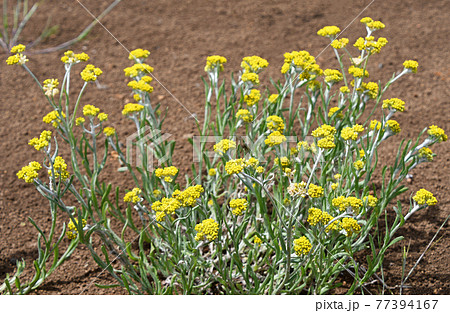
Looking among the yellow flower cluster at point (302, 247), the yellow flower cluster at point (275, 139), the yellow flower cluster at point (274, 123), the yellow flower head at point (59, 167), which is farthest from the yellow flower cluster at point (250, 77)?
the yellow flower head at point (59, 167)

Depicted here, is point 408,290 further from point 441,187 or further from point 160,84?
point 160,84

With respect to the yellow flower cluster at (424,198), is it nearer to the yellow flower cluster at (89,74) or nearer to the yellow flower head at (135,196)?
the yellow flower head at (135,196)

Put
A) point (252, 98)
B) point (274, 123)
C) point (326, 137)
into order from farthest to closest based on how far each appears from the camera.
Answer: point (252, 98), point (274, 123), point (326, 137)

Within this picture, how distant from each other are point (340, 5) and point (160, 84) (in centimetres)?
242

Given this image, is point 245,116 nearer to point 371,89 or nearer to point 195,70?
point 371,89

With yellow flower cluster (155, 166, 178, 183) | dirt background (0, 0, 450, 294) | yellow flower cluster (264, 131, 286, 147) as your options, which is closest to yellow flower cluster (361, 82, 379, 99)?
yellow flower cluster (264, 131, 286, 147)

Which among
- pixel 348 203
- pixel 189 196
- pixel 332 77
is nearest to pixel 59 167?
pixel 189 196

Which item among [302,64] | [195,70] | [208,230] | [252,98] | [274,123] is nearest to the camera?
[208,230]

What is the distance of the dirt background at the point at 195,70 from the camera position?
9.63 ft

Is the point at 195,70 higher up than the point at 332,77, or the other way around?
the point at 332,77

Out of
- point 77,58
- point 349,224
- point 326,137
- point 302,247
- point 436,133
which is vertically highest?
point 77,58

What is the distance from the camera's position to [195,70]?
459 cm

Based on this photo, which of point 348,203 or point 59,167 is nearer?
point 348,203

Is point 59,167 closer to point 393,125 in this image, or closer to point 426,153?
point 393,125
